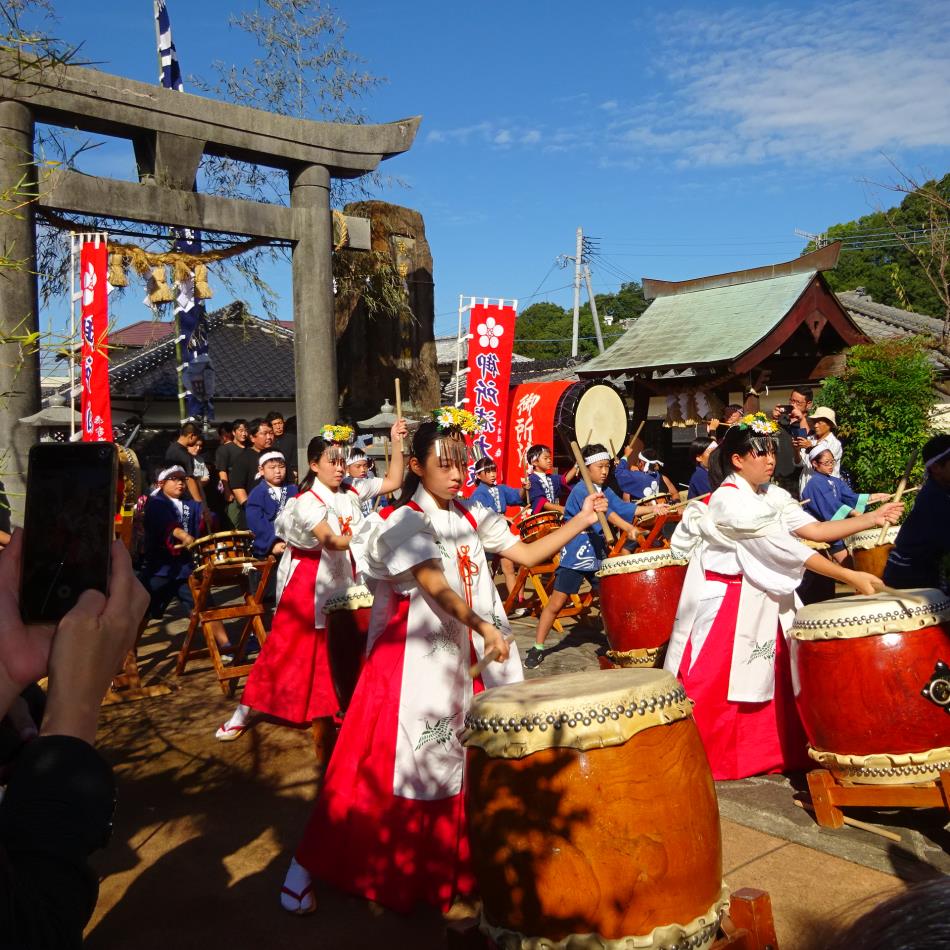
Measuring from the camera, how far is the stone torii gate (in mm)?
7410

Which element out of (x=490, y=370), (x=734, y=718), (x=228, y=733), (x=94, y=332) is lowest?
(x=228, y=733)

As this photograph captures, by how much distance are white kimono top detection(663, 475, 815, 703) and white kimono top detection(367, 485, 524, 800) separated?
1.34 meters

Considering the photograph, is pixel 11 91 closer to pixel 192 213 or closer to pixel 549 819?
pixel 192 213

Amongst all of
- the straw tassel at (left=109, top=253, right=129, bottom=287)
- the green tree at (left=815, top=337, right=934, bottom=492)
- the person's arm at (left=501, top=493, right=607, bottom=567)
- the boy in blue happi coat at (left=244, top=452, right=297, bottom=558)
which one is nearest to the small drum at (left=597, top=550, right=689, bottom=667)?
the person's arm at (left=501, top=493, right=607, bottom=567)

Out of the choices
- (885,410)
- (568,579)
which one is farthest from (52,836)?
(885,410)

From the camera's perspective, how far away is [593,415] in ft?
35.3

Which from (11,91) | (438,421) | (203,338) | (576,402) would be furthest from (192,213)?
(438,421)

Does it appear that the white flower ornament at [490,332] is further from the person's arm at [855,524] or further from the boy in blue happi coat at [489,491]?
the person's arm at [855,524]

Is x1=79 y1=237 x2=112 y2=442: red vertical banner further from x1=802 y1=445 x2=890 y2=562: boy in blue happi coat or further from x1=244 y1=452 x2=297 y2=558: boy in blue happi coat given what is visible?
x1=802 y1=445 x2=890 y2=562: boy in blue happi coat

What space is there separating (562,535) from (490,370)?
7.95 m

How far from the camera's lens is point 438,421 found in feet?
11.2

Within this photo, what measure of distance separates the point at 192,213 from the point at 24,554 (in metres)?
8.39

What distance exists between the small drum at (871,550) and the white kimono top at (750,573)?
8.96 ft

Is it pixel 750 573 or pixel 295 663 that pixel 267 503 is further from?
pixel 750 573
